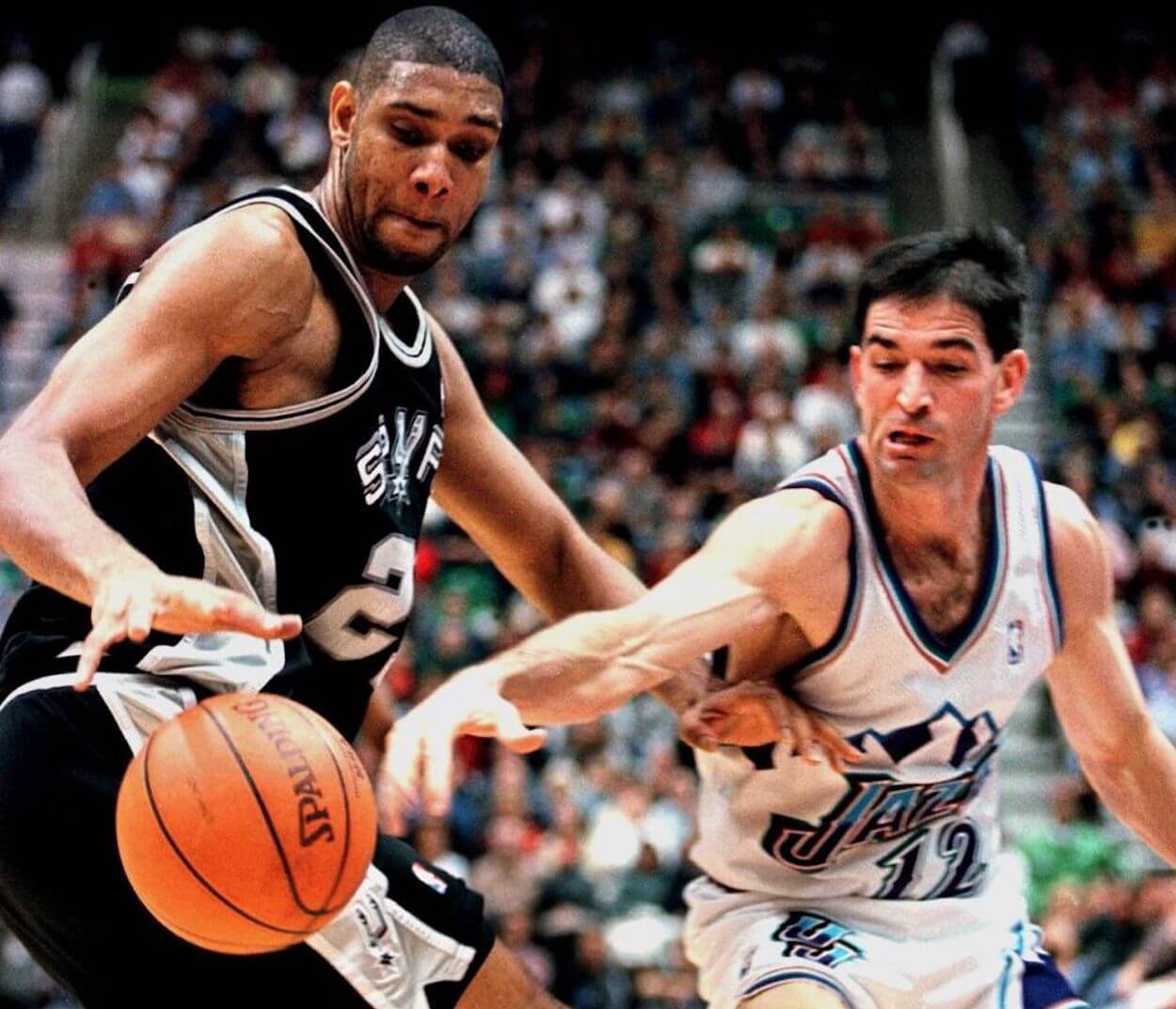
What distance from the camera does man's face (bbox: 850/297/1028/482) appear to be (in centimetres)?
380

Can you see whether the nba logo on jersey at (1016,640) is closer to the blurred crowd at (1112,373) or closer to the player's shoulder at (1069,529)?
the player's shoulder at (1069,529)

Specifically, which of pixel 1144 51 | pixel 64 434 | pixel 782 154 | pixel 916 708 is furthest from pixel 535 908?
pixel 1144 51

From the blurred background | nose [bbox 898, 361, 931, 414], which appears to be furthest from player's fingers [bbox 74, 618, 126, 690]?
the blurred background

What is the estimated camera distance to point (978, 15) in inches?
756

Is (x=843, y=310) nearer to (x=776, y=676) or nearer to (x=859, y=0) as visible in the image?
(x=859, y=0)

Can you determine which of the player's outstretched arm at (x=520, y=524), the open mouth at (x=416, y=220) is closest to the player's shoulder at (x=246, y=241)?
the open mouth at (x=416, y=220)

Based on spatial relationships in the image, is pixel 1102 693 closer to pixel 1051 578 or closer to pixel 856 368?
pixel 1051 578

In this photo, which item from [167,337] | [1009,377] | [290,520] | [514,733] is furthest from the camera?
[1009,377]

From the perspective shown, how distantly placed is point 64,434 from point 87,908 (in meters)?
0.83

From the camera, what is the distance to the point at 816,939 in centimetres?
388

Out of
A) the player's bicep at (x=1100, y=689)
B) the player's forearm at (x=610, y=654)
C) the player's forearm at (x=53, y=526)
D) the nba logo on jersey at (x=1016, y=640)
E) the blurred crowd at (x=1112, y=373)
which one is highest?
the player's forearm at (x=53, y=526)

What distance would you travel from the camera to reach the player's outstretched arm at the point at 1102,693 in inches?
160

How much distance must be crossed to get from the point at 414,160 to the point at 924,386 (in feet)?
3.69

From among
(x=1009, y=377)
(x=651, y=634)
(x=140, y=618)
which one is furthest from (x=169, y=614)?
(x=1009, y=377)
